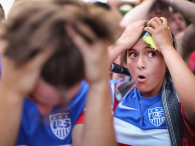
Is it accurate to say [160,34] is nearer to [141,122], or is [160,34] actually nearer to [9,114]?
[141,122]

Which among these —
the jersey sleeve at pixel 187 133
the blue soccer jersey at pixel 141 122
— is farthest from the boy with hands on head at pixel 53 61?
the jersey sleeve at pixel 187 133

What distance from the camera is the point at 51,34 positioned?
0.48 metres

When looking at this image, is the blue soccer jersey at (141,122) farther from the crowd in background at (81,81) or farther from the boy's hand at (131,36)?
the boy's hand at (131,36)

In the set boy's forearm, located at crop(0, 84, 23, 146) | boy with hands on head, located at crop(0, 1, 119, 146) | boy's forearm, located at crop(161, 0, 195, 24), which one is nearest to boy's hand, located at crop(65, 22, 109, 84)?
boy with hands on head, located at crop(0, 1, 119, 146)

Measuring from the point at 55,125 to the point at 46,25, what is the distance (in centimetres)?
47

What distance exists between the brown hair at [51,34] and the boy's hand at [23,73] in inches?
0.5

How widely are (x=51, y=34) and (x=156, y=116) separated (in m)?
0.77

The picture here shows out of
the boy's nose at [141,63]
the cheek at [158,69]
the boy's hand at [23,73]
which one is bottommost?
the boy's hand at [23,73]

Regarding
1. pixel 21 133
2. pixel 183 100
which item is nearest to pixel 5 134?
pixel 21 133

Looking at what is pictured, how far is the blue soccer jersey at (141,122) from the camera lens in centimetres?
100

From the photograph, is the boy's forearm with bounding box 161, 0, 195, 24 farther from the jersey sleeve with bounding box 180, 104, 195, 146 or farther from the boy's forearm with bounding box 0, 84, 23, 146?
the boy's forearm with bounding box 0, 84, 23, 146

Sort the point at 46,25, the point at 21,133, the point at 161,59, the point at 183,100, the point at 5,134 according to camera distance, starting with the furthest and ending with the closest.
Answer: the point at 161,59, the point at 183,100, the point at 21,133, the point at 5,134, the point at 46,25

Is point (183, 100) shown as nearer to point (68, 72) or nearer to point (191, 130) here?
point (191, 130)

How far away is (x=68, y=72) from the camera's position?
20.7 inches
